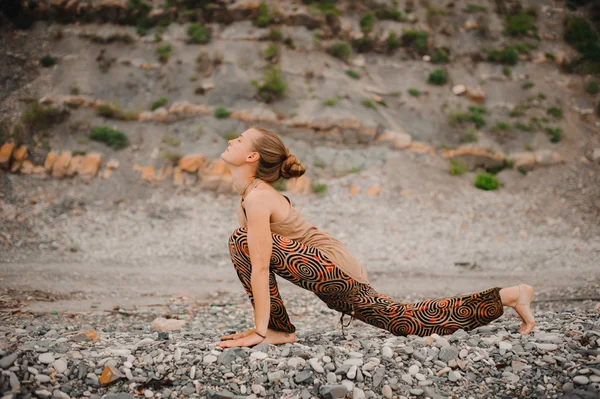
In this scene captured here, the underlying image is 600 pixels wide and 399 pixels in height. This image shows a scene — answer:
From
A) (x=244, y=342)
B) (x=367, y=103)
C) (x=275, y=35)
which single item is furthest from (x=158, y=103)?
(x=244, y=342)

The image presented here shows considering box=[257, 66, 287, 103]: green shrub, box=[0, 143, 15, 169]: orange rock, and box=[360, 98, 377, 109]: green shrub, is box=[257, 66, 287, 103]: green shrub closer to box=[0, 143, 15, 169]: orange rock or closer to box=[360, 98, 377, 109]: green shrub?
box=[360, 98, 377, 109]: green shrub

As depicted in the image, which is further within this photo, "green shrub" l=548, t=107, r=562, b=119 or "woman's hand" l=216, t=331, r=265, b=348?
"green shrub" l=548, t=107, r=562, b=119

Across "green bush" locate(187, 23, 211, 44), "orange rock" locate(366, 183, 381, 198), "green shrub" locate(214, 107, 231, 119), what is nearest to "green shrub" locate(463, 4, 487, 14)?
"orange rock" locate(366, 183, 381, 198)

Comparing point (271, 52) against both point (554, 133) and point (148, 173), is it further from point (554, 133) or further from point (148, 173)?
point (554, 133)

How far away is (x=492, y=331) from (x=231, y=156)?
324 cm

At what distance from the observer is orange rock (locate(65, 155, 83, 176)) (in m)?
14.5

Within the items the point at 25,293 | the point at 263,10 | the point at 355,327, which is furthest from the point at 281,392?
the point at 263,10

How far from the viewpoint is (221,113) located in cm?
1612

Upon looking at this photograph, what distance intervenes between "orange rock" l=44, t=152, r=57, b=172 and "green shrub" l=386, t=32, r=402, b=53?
1325 cm

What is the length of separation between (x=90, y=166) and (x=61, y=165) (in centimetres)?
89

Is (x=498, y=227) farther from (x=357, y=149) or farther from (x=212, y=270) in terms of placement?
(x=212, y=270)

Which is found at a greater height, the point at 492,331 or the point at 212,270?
the point at 492,331

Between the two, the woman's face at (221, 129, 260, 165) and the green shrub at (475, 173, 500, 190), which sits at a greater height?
the woman's face at (221, 129, 260, 165)

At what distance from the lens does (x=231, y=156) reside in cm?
426
